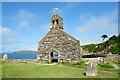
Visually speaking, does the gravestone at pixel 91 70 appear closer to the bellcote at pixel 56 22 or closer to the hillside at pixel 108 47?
the bellcote at pixel 56 22

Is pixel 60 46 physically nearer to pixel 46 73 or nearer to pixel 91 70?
pixel 46 73

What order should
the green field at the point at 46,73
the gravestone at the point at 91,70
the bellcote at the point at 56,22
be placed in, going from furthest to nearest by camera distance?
the bellcote at the point at 56,22, the gravestone at the point at 91,70, the green field at the point at 46,73

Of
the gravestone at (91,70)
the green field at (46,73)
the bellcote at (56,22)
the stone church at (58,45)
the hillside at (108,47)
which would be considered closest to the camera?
the green field at (46,73)

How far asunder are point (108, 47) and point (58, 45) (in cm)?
1891

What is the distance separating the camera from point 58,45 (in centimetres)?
3750

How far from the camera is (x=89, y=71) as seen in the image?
19562 millimetres

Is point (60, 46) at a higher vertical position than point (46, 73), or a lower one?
higher

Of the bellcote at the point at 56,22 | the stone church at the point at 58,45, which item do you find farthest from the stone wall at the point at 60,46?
the bellcote at the point at 56,22

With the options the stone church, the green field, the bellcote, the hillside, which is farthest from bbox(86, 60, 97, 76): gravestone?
the hillside

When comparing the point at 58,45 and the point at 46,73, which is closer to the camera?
the point at 46,73

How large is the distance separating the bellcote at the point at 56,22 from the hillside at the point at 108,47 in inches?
627

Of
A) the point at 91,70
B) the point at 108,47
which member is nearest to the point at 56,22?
the point at 91,70

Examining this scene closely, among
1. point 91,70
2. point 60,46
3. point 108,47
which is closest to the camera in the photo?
point 91,70

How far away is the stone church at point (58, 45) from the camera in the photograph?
36.9 m
